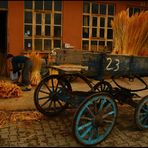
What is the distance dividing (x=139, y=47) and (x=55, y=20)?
5.60m

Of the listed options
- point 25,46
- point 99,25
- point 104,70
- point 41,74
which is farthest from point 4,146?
point 99,25

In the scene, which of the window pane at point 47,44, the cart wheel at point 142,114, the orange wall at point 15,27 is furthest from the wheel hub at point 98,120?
the window pane at point 47,44

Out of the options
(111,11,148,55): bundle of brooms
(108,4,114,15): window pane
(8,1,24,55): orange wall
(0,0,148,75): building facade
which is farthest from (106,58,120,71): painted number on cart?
(108,4,114,15): window pane

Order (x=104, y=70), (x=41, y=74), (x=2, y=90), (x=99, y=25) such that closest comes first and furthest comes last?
(x=104, y=70), (x=2, y=90), (x=41, y=74), (x=99, y=25)

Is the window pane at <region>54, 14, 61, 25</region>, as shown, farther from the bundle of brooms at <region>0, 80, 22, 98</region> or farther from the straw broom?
the bundle of brooms at <region>0, 80, 22, 98</region>

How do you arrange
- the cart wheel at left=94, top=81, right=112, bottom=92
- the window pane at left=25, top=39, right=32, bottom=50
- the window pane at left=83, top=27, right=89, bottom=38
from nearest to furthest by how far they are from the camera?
the cart wheel at left=94, top=81, right=112, bottom=92 → the window pane at left=25, top=39, right=32, bottom=50 → the window pane at left=83, top=27, right=89, bottom=38

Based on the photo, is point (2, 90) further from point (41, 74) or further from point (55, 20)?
point (55, 20)

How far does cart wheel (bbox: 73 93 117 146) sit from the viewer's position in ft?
15.1

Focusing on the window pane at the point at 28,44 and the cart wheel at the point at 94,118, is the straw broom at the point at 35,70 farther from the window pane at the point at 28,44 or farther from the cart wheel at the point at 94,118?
the cart wheel at the point at 94,118

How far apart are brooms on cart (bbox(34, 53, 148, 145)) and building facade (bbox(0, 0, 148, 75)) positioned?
4.65 m

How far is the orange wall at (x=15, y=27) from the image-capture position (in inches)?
406

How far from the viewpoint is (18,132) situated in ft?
17.1

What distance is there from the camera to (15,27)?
10422 mm

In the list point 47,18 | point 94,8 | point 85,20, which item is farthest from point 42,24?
point 94,8
